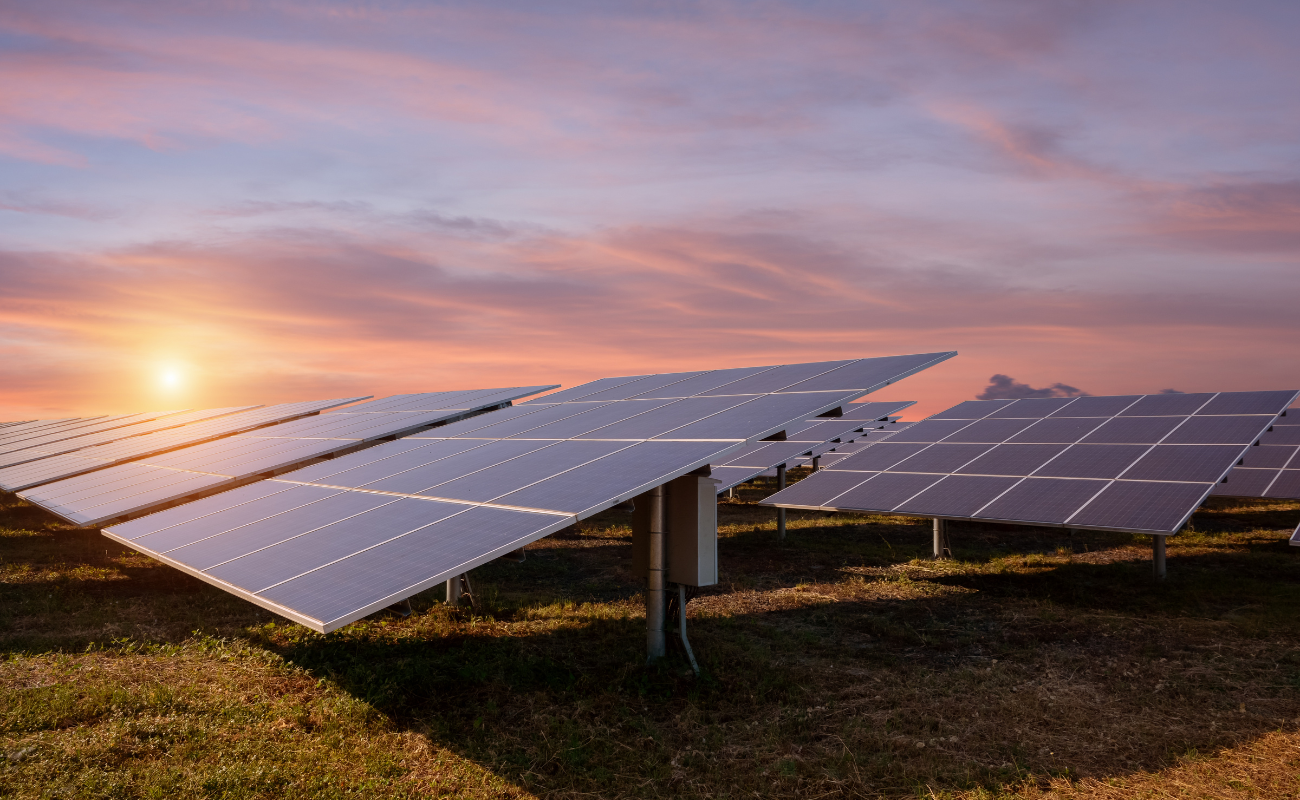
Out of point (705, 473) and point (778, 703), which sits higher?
point (705, 473)

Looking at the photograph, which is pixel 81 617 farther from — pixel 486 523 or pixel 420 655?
pixel 486 523

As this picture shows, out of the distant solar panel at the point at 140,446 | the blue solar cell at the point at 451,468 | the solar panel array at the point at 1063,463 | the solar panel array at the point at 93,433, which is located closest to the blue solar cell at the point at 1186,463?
the solar panel array at the point at 1063,463

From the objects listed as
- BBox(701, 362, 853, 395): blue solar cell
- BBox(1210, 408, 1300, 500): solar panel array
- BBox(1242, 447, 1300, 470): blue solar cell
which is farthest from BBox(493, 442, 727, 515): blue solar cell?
BBox(1242, 447, 1300, 470): blue solar cell

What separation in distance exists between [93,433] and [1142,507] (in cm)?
3822

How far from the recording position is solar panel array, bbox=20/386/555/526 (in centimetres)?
1648

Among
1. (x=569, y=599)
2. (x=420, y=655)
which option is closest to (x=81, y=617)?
(x=420, y=655)

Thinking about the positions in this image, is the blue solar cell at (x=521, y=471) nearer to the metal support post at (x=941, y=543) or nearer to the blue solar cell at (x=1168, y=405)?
the metal support post at (x=941, y=543)

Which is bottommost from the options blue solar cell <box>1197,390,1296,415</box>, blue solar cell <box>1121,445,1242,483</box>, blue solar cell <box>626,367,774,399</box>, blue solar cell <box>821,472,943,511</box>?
blue solar cell <box>821,472,943,511</box>

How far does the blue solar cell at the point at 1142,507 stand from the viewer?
13.4 m

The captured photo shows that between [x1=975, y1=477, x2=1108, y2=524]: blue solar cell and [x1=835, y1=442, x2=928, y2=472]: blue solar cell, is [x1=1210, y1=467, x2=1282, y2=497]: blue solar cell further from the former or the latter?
[x1=835, y1=442, x2=928, y2=472]: blue solar cell

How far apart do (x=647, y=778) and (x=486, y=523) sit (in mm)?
3115

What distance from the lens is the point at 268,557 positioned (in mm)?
9680

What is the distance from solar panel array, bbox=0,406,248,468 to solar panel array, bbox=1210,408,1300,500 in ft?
120

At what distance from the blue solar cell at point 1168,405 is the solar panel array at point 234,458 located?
1619 centimetres
